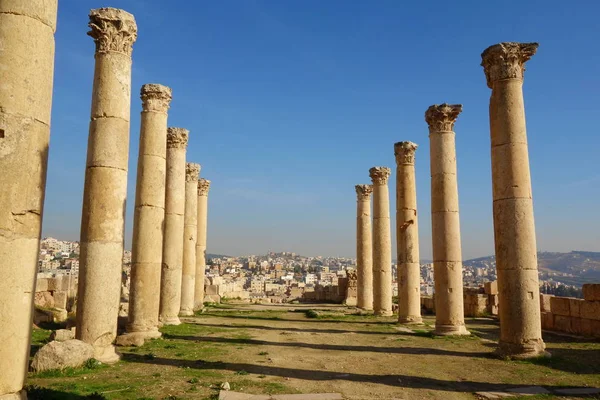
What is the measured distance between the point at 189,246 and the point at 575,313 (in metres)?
A: 19.0

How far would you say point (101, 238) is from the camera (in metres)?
12.5

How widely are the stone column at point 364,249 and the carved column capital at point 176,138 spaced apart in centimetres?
1345

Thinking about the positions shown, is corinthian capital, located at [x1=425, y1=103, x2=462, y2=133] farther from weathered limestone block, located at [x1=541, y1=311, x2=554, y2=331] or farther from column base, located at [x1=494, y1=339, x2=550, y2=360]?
weathered limestone block, located at [x1=541, y1=311, x2=554, y2=331]

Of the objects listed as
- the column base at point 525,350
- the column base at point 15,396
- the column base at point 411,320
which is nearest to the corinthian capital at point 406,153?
the column base at point 411,320

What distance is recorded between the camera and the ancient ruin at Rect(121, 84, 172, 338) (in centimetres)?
1608

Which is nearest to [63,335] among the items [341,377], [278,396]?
[278,396]

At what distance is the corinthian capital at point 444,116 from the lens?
→ 1917 cm

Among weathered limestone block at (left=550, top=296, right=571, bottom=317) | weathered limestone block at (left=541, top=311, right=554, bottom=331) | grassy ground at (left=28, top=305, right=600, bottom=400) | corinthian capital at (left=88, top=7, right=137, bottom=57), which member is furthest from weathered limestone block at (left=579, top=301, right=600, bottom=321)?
corinthian capital at (left=88, top=7, right=137, bottom=57)

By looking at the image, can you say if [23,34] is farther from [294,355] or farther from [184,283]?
[184,283]

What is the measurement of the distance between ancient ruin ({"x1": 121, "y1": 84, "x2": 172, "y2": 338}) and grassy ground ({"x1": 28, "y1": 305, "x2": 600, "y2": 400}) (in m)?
1.13

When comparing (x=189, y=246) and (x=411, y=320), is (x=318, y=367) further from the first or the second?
(x=189, y=246)

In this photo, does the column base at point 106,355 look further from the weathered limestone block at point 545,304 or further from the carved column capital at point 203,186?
the carved column capital at point 203,186

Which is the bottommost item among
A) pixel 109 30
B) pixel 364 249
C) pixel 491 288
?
pixel 491 288

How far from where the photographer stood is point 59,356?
10.8 metres
